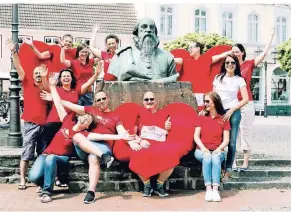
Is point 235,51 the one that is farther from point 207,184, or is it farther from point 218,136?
point 207,184

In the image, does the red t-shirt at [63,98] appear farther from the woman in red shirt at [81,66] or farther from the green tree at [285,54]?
the green tree at [285,54]

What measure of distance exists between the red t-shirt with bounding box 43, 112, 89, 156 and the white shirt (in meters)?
2.06

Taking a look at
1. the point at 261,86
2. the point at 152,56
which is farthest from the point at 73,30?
the point at 152,56

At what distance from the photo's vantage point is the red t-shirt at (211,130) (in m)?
7.02

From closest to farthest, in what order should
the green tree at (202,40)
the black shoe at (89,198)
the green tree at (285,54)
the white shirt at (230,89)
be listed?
1. the black shoe at (89,198)
2. the white shirt at (230,89)
3. the green tree at (285,54)
4. the green tree at (202,40)

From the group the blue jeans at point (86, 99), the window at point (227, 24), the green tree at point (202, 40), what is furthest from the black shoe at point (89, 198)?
the window at point (227, 24)

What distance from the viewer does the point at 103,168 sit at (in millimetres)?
A: 7191

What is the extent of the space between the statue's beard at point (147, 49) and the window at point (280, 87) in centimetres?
2652

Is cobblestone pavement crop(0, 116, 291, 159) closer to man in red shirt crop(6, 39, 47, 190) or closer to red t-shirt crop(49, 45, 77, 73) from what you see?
A: man in red shirt crop(6, 39, 47, 190)

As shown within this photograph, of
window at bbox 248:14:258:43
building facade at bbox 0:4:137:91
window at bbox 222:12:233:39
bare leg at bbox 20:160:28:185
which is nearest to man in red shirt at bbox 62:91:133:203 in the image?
bare leg at bbox 20:160:28:185

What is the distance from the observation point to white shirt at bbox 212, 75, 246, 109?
745cm

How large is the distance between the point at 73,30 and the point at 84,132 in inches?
926

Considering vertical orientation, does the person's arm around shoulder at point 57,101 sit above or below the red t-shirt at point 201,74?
below

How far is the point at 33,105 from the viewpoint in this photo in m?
7.38
